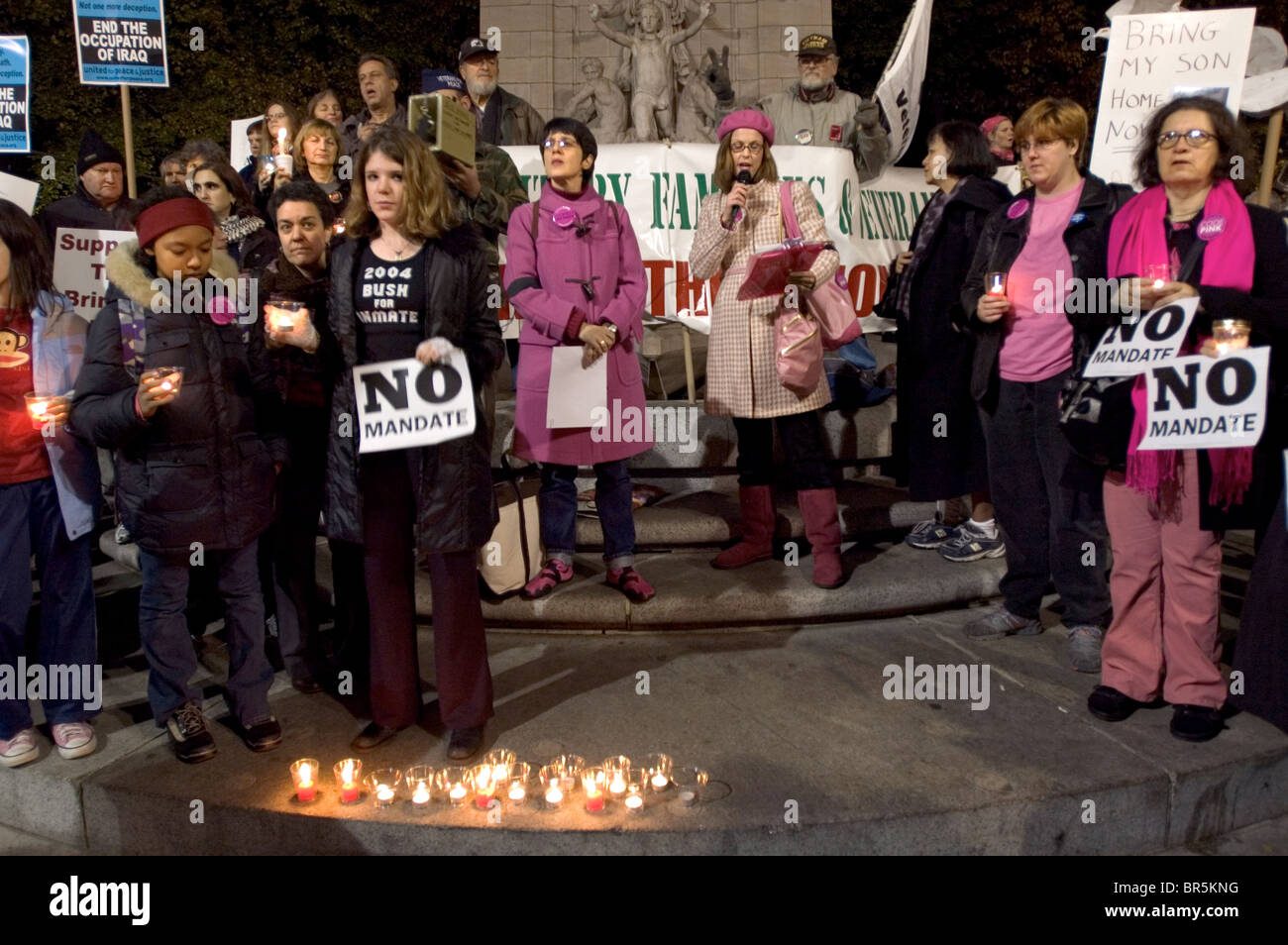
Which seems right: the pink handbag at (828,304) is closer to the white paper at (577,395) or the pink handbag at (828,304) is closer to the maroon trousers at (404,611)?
the white paper at (577,395)

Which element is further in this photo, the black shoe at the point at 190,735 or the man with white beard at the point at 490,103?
the man with white beard at the point at 490,103

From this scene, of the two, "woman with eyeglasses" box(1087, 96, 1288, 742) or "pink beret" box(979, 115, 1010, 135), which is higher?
"pink beret" box(979, 115, 1010, 135)

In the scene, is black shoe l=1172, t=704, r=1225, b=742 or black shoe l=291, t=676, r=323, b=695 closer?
black shoe l=1172, t=704, r=1225, b=742

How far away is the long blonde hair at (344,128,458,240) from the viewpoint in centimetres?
362

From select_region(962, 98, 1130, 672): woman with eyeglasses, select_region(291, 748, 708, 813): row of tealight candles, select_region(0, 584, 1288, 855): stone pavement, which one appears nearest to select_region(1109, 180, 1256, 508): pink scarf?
select_region(962, 98, 1130, 672): woman with eyeglasses

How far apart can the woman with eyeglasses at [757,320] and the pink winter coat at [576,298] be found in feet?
1.42

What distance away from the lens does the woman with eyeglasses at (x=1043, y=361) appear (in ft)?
14.5

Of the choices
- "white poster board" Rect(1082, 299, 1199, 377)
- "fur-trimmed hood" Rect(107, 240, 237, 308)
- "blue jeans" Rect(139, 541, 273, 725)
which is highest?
"fur-trimmed hood" Rect(107, 240, 237, 308)

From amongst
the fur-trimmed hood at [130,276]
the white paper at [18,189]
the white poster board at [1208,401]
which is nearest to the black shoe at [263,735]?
the fur-trimmed hood at [130,276]

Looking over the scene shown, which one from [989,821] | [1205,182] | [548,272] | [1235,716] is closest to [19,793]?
[548,272]

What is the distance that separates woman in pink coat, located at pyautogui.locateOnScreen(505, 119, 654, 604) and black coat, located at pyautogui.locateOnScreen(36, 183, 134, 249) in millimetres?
3297

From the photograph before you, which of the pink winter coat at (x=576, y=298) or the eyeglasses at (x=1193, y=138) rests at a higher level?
the eyeglasses at (x=1193, y=138)

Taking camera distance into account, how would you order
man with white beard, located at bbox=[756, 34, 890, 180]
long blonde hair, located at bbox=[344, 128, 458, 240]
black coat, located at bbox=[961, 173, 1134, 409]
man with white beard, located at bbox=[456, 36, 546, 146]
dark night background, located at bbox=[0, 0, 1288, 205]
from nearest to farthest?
1. long blonde hair, located at bbox=[344, 128, 458, 240]
2. black coat, located at bbox=[961, 173, 1134, 409]
3. man with white beard, located at bbox=[456, 36, 546, 146]
4. man with white beard, located at bbox=[756, 34, 890, 180]
5. dark night background, located at bbox=[0, 0, 1288, 205]

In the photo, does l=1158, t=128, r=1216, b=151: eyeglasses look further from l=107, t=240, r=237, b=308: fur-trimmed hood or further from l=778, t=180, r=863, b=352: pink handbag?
l=107, t=240, r=237, b=308: fur-trimmed hood
